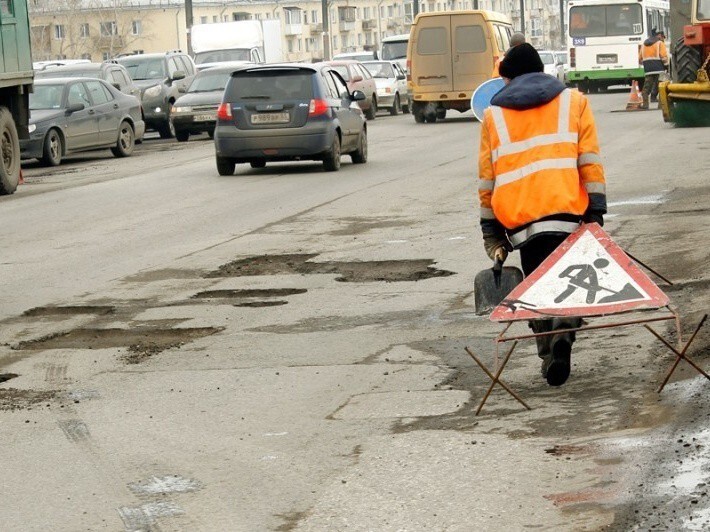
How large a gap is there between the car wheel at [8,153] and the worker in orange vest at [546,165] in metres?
15.3

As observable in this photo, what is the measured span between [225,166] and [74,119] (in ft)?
18.2

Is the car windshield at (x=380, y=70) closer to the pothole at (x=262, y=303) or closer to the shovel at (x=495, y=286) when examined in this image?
the pothole at (x=262, y=303)

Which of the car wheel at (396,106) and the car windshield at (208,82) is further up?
the car windshield at (208,82)

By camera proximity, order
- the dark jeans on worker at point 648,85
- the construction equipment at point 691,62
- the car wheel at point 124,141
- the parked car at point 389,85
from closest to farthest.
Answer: the construction equipment at point 691,62, the car wheel at point 124,141, the dark jeans on worker at point 648,85, the parked car at point 389,85

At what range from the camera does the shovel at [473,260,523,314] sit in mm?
7402

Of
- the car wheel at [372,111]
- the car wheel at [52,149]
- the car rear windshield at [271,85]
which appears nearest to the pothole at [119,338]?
the car rear windshield at [271,85]

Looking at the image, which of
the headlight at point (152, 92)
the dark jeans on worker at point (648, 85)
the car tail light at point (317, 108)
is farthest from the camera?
the dark jeans on worker at point (648, 85)

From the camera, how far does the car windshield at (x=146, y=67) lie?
37.7 meters

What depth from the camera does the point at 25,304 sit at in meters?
11.0

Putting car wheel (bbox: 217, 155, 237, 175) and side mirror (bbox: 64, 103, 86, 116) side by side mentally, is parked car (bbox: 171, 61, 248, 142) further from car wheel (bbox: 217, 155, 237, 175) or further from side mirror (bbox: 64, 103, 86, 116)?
car wheel (bbox: 217, 155, 237, 175)

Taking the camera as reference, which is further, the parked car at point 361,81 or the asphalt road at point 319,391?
the parked car at point 361,81

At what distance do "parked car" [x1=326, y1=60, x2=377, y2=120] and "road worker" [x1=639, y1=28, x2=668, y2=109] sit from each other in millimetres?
6957

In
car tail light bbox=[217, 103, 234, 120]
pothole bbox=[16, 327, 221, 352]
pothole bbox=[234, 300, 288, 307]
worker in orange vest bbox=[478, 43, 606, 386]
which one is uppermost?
worker in orange vest bbox=[478, 43, 606, 386]

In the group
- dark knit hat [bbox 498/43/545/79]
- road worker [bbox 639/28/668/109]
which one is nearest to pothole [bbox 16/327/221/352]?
dark knit hat [bbox 498/43/545/79]
